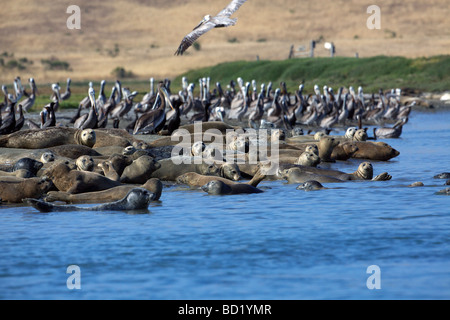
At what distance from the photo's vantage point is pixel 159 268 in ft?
28.0

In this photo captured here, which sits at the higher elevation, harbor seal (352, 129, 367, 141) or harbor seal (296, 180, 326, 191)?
harbor seal (352, 129, 367, 141)

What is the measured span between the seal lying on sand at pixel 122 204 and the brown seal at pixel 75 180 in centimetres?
90

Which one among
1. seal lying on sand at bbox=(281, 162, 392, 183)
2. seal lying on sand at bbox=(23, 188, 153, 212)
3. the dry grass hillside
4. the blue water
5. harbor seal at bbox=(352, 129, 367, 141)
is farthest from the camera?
the dry grass hillside

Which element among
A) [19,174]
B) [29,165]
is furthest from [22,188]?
[29,165]

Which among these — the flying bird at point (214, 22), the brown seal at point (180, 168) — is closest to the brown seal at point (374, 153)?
the brown seal at point (180, 168)

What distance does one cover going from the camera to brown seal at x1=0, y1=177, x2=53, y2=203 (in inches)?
472

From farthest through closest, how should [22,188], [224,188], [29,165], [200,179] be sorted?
[200,179] → [29,165] → [224,188] → [22,188]

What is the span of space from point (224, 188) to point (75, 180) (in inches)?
86.6

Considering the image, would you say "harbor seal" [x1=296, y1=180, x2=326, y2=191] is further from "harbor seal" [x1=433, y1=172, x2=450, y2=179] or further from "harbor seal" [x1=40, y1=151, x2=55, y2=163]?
"harbor seal" [x1=40, y1=151, x2=55, y2=163]

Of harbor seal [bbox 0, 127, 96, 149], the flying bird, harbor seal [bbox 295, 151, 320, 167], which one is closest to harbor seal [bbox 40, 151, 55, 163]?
harbor seal [bbox 0, 127, 96, 149]

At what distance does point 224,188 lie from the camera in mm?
13055

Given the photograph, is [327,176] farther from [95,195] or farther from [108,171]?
[95,195]

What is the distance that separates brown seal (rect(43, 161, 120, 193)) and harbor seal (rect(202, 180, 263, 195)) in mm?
1452
